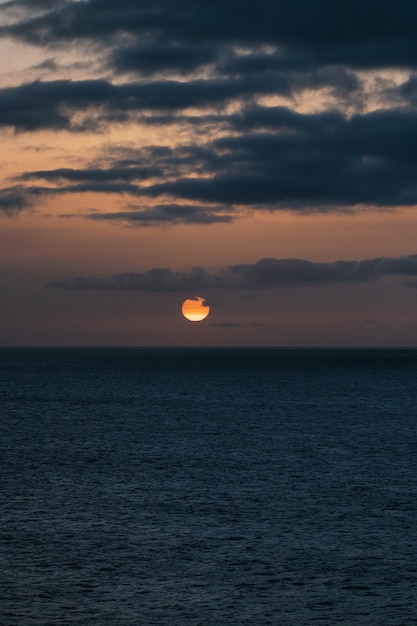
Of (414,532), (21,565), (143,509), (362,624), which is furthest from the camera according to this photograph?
(143,509)

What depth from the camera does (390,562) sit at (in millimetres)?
48781

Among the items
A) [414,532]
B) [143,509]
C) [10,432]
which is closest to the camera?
[414,532]

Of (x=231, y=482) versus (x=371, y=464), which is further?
(x=371, y=464)

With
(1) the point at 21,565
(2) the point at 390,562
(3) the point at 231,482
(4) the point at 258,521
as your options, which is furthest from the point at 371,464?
(1) the point at 21,565

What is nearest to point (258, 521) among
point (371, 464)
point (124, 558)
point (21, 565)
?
point (124, 558)

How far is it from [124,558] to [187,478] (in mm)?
27286

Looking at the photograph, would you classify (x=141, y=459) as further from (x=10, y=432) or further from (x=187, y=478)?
(x=10, y=432)

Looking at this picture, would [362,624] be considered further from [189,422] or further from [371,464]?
[189,422]

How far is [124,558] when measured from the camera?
4894cm

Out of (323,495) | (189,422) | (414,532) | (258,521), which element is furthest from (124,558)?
(189,422)

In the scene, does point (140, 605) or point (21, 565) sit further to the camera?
point (21, 565)

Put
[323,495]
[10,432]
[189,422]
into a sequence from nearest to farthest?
[323,495] < [10,432] < [189,422]

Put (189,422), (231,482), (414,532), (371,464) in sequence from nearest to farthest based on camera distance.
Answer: (414,532) < (231,482) < (371,464) < (189,422)

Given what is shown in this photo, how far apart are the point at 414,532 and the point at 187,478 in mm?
25424
